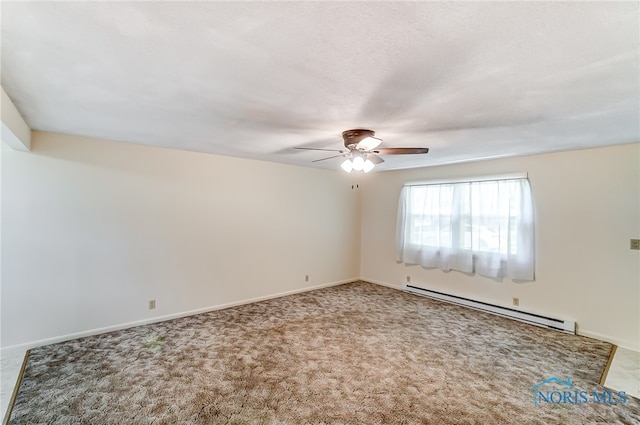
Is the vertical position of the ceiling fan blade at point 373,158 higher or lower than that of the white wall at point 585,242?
higher

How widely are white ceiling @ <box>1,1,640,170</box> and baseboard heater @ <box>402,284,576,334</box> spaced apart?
95.6 inches

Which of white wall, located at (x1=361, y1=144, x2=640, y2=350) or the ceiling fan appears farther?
white wall, located at (x1=361, y1=144, x2=640, y2=350)

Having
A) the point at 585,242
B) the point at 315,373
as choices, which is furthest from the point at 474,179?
the point at 315,373

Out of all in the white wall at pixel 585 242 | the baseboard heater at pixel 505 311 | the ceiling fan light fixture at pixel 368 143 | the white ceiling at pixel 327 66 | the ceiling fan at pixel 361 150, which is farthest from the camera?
the baseboard heater at pixel 505 311

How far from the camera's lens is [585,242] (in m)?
3.60

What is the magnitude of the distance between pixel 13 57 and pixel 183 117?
1.09 metres

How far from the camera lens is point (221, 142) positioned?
11.3 feet

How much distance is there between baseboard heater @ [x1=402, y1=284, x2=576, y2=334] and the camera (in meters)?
3.68

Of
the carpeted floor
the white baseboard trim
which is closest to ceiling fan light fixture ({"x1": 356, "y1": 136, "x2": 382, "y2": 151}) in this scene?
the carpeted floor

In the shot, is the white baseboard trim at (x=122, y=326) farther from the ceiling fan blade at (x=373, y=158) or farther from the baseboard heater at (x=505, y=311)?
the ceiling fan blade at (x=373, y=158)

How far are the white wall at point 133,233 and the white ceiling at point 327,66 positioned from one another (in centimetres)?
68

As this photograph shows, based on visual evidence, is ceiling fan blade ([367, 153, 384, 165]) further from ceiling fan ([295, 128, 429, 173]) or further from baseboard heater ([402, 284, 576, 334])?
baseboard heater ([402, 284, 576, 334])

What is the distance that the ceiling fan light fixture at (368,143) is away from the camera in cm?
246

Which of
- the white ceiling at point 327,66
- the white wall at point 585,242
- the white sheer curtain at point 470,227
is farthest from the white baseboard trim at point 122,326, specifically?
the white wall at point 585,242
